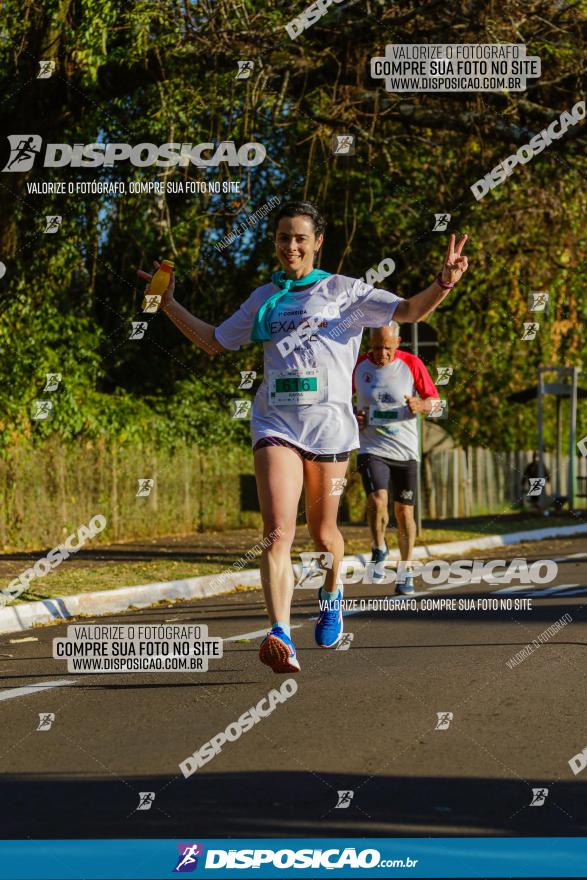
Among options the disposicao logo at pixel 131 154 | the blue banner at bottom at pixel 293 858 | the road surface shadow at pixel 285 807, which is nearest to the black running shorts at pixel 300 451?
the road surface shadow at pixel 285 807

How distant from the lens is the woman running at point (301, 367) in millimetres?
6703

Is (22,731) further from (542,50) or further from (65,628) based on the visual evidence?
(542,50)

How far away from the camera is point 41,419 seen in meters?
17.2

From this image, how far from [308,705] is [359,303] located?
202cm

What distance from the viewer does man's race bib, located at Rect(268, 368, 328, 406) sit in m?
6.81

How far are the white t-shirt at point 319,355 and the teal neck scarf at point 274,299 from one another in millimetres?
30

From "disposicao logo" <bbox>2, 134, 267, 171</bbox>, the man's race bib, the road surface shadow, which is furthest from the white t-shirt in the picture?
"disposicao logo" <bbox>2, 134, 267, 171</bbox>

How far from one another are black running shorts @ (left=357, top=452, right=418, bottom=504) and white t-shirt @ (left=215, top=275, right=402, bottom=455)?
4.35 m

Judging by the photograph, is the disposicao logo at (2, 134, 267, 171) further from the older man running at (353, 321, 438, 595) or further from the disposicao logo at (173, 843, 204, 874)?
the disposicao logo at (173, 843, 204, 874)

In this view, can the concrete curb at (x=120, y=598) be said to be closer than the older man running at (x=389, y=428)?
Yes

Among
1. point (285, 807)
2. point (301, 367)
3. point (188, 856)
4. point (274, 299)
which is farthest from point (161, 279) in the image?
point (188, 856)

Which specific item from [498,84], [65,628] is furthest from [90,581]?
[498,84]

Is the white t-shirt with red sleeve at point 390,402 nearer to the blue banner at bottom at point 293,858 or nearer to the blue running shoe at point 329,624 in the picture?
the blue running shoe at point 329,624

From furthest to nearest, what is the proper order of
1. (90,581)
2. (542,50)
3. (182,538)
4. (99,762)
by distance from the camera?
(182,538)
(542,50)
(90,581)
(99,762)
